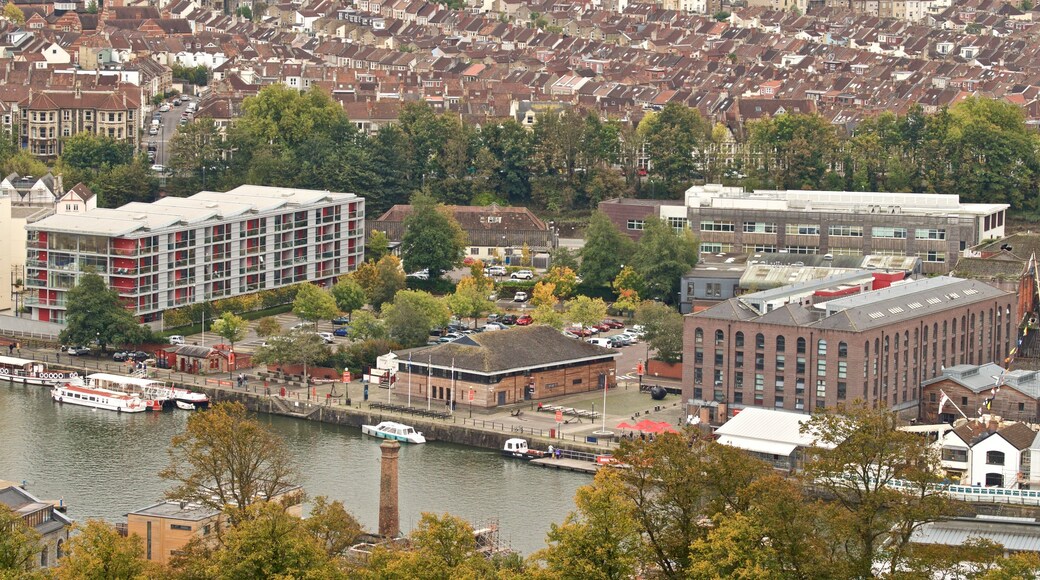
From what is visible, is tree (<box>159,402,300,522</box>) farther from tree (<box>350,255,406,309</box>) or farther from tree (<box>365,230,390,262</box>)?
tree (<box>365,230,390,262</box>)

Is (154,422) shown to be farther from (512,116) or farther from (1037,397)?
(512,116)

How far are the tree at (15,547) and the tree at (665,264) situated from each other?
24.0 m

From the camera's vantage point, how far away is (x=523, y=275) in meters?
54.1

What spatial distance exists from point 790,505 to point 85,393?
65.5 ft

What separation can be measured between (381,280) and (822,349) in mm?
13060

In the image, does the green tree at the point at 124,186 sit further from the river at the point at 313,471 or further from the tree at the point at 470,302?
the river at the point at 313,471

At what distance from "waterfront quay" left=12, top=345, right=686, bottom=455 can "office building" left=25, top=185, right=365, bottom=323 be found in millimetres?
3063

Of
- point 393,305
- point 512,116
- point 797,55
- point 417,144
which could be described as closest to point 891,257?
point 393,305

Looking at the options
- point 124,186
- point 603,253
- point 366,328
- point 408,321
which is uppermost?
point 124,186

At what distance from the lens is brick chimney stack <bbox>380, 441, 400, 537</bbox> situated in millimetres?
34656

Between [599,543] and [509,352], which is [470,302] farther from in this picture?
[599,543]

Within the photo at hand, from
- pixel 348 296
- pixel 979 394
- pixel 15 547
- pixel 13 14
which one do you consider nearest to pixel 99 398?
pixel 348 296

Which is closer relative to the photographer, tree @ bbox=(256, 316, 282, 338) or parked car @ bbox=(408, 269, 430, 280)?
tree @ bbox=(256, 316, 282, 338)

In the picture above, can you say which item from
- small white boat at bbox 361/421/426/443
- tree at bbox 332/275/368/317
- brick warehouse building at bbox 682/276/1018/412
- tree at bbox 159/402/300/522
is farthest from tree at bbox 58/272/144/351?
tree at bbox 159/402/300/522
